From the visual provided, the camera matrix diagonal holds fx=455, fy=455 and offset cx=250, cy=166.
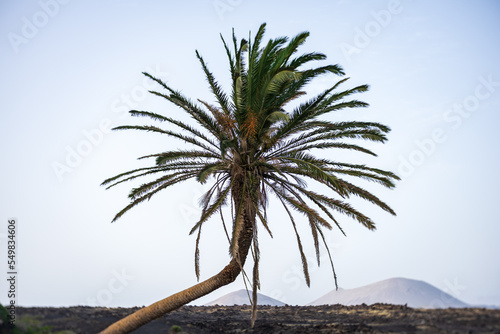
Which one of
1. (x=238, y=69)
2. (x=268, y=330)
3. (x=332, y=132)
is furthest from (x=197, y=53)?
(x=268, y=330)

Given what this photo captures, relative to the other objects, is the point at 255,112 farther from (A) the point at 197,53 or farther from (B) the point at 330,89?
(A) the point at 197,53

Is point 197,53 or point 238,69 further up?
→ point 197,53

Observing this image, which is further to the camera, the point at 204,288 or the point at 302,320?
the point at 302,320

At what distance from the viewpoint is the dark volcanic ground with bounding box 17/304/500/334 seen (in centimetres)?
1248

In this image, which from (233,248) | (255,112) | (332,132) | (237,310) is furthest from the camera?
(237,310)

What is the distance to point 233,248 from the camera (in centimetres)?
1229

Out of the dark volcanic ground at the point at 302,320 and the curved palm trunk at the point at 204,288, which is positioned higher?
the curved palm trunk at the point at 204,288

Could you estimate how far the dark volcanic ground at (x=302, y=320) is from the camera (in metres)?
12.5

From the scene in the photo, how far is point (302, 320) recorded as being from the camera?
612 inches

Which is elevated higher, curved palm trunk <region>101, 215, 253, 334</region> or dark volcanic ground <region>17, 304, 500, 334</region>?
curved palm trunk <region>101, 215, 253, 334</region>

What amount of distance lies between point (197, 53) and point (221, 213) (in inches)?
206

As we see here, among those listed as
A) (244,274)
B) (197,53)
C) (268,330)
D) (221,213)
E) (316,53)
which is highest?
(197,53)

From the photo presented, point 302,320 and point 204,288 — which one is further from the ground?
point 204,288

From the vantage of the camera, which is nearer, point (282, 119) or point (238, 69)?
point (282, 119)
